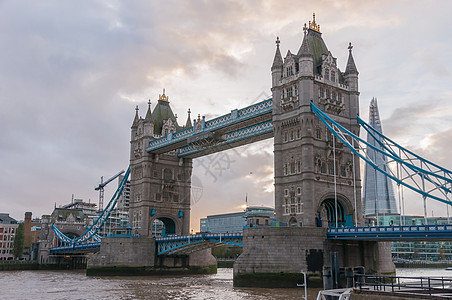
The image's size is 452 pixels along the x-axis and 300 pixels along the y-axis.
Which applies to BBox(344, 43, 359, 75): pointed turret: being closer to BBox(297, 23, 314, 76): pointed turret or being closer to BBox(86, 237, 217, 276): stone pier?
BBox(297, 23, 314, 76): pointed turret

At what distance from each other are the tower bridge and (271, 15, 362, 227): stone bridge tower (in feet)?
0.38

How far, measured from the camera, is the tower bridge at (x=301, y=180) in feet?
162

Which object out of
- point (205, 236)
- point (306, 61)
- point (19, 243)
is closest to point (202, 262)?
point (205, 236)

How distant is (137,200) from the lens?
86.1 m

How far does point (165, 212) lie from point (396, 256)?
9908 cm

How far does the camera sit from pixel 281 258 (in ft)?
161

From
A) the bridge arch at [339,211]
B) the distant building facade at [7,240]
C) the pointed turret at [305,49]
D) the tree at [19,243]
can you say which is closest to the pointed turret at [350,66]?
the pointed turret at [305,49]

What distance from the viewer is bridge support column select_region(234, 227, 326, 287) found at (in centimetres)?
4844

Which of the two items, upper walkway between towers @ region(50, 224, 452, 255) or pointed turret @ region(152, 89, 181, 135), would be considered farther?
pointed turret @ region(152, 89, 181, 135)

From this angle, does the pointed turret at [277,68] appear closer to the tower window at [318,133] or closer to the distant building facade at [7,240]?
the tower window at [318,133]

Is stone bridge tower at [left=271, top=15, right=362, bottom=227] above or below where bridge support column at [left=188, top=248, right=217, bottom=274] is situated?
above

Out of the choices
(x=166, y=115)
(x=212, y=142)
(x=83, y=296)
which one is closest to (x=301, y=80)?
(x=212, y=142)

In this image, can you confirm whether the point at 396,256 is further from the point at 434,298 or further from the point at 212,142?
the point at 434,298

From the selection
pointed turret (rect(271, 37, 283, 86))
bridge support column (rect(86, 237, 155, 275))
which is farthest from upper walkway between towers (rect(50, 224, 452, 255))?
pointed turret (rect(271, 37, 283, 86))
